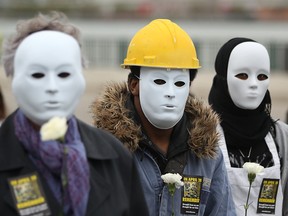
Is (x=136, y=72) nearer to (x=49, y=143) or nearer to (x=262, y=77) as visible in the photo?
(x=262, y=77)

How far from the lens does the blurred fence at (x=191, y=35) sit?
29703 millimetres

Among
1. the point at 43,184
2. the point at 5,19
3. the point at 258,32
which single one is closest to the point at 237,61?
the point at 43,184

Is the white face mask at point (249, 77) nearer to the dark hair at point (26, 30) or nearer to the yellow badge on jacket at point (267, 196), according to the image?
the yellow badge on jacket at point (267, 196)

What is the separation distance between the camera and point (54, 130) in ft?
12.5

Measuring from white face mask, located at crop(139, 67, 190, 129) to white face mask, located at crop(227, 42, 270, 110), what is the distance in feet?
3.02

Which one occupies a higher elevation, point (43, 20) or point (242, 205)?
point (43, 20)

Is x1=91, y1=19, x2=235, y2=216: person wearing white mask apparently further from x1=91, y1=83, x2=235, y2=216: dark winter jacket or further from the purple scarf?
the purple scarf

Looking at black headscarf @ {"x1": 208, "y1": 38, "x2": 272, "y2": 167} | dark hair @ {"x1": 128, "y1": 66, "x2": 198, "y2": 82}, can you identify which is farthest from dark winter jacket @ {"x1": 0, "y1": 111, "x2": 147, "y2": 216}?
black headscarf @ {"x1": 208, "y1": 38, "x2": 272, "y2": 167}

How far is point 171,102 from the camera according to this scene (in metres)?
5.23

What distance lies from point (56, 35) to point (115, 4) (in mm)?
30428

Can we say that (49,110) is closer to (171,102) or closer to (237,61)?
(171,102)

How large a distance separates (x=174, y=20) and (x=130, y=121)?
26.6 metres

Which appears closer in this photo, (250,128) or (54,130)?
(54,130)

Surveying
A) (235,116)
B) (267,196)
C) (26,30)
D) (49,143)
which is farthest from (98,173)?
(235,116)
